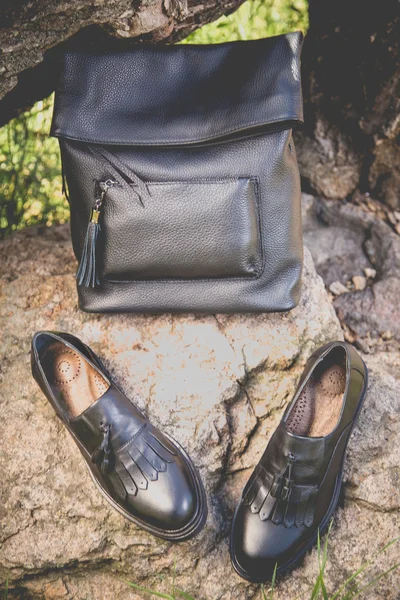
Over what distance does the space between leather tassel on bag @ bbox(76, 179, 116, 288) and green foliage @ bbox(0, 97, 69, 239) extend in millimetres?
751

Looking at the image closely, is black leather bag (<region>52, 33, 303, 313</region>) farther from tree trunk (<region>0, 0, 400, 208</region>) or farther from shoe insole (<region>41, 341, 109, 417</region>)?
shoe insole (<region>41, 341, 109, 417</region>)

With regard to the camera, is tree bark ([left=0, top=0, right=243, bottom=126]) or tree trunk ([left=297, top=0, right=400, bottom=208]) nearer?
tree bark ([left=0, top=0, right=243, bottom=126])

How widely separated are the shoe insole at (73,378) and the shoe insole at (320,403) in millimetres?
616

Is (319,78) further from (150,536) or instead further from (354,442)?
(150,536)

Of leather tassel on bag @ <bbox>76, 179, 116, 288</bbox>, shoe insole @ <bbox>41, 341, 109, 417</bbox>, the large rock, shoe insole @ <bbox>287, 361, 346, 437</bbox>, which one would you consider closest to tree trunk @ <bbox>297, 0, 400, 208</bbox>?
the large rock

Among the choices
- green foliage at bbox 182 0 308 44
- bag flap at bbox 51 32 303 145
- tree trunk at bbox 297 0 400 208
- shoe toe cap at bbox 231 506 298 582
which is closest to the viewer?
shoe toe cap at bbox 231 506 298 582

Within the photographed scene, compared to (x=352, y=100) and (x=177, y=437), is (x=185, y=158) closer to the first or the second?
(x=177, y=437)

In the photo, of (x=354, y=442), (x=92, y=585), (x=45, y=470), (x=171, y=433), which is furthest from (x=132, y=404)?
(x=354, y=442)

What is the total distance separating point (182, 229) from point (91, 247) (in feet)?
0.93

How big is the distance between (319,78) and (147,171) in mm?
1144

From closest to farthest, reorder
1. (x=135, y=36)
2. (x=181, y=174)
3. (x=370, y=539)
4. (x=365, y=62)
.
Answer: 1. (x=370, y=539)
2. (x=181, y=174)
3. (x=135, y=36)
4. (x=365, y=62)

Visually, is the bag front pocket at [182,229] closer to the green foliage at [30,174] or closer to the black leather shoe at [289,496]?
the black leather shoe at [289,496]

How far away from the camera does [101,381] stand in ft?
5.85

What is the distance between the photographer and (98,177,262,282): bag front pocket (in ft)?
5.51
